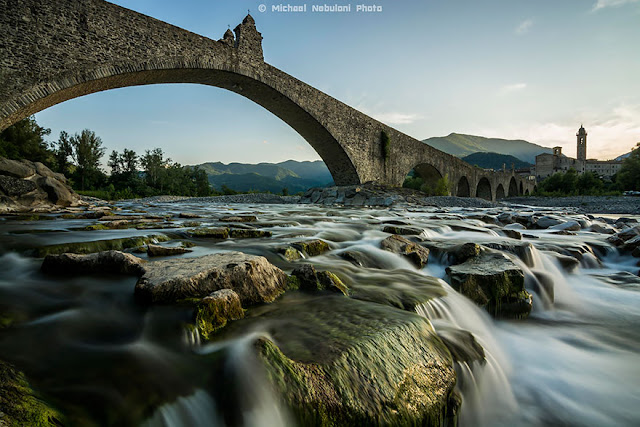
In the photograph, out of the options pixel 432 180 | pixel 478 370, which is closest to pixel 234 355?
pixel 478 370

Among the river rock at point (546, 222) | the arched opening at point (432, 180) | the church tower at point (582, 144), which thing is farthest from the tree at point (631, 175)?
the church tower at point (582, 144)

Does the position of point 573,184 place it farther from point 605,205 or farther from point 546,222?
point 546,222

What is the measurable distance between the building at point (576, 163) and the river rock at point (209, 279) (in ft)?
320

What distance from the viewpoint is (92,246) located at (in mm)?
2840

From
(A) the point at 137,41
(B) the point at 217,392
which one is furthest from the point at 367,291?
(A) the point at 137,41

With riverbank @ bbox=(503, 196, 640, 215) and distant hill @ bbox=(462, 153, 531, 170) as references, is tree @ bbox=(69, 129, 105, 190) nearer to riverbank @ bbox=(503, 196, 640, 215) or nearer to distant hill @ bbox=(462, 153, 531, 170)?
riverbank @ bbox=(503, 196, 640, 215)

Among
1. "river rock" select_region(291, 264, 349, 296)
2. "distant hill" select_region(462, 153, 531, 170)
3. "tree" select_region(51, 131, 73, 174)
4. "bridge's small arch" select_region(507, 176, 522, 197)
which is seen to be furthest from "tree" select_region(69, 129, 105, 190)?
"distant hill" select_region(462, 153, 531, 170)

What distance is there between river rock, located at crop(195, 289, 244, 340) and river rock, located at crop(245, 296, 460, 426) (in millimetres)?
220

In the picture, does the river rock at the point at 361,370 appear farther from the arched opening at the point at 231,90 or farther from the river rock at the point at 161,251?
the arched opening at the point at 231,90

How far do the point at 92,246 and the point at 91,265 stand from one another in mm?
905

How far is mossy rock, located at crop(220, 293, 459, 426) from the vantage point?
1136 mm

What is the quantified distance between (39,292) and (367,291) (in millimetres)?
2021

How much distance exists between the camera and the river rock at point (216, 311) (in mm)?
1472

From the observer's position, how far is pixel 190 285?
171cm
